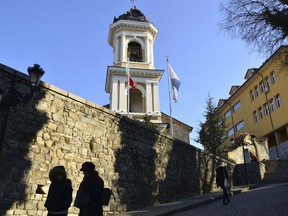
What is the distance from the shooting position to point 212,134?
29547mm

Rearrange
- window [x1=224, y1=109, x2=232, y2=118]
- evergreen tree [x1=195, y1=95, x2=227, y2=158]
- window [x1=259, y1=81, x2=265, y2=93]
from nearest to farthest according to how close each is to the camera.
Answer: evergreen tree [x1=195, y1=95, x2=227, y2=158] < window [x1=259, y1=81, x2=265, y2=93] < window [x1=224, y1=109, x2=232, y2=118]

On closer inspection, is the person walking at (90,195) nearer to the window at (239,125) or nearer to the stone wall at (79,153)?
the stone wall at (79,153)

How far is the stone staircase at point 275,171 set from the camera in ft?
71.3

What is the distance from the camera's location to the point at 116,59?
31.9 meters

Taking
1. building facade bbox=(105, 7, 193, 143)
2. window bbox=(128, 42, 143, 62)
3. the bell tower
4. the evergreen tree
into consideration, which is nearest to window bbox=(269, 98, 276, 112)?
the evergreen tree

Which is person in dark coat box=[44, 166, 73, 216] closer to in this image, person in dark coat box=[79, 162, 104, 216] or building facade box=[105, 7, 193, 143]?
person in dark coat box=[79, 162, 104, 216]

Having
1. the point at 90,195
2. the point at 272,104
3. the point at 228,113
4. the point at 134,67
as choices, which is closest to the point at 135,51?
the point at 134,67

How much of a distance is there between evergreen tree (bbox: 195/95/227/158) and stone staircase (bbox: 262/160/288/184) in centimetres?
443

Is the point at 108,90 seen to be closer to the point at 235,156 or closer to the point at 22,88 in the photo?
the point at 235,156

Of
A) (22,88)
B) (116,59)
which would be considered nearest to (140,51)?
(116,59)

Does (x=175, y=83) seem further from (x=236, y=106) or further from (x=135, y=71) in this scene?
(x=236, y=106)

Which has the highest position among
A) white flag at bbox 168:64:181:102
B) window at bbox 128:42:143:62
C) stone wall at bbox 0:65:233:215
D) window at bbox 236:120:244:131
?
window at bbox 128:42:143:62

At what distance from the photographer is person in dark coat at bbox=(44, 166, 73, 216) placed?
5094 mm

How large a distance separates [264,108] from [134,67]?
15553 mm
